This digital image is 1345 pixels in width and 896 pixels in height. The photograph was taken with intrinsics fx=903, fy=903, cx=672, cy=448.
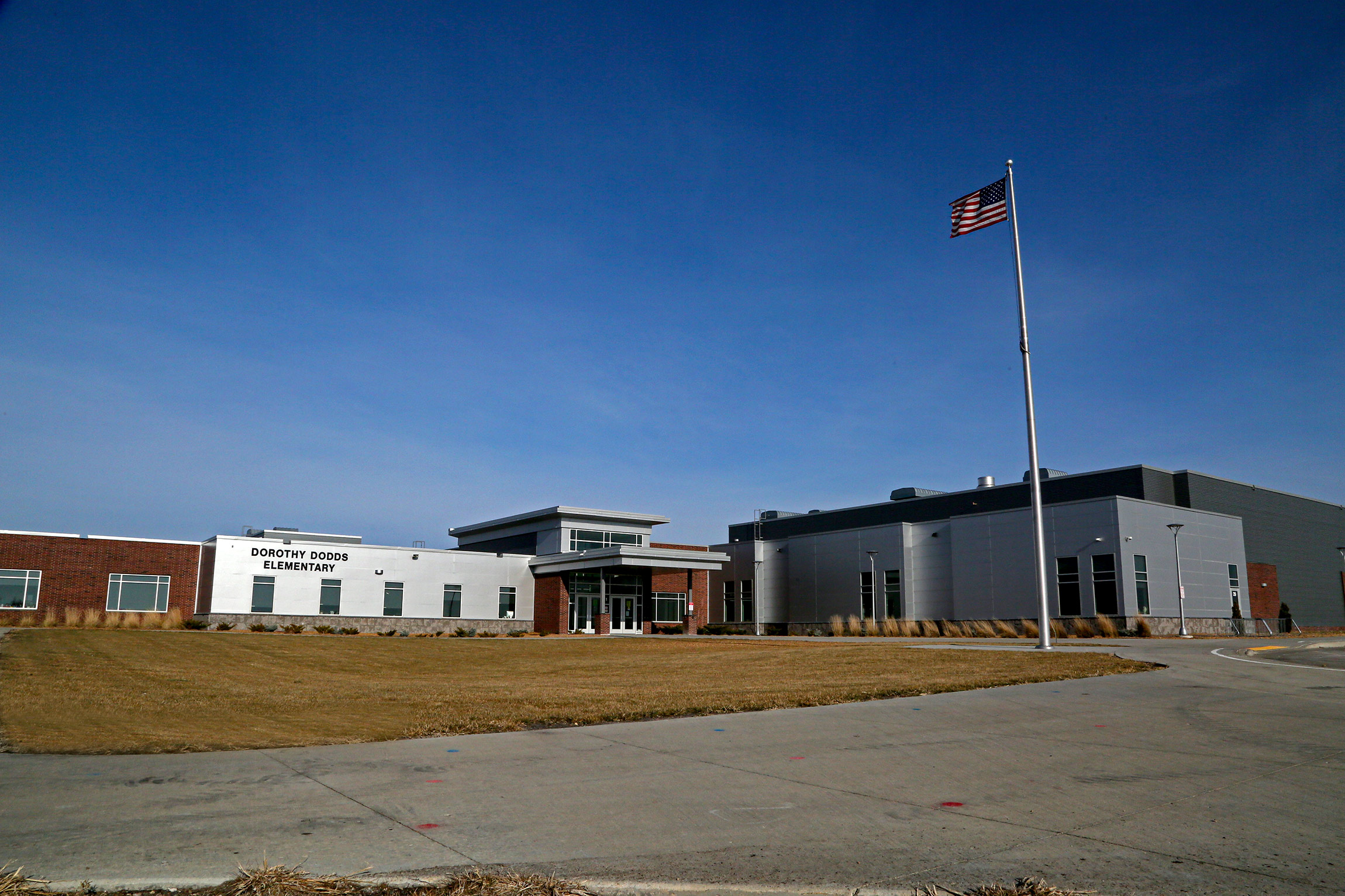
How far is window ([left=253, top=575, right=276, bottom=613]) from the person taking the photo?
4450cm

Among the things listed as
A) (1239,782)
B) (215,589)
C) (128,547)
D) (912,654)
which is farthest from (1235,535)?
(128,547)

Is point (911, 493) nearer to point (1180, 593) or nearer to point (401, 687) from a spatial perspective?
point (1180, 593)

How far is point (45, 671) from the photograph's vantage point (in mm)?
15031

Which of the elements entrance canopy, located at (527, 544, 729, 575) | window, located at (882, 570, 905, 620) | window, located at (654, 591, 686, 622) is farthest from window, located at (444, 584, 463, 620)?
window, located at (882, 570, 905, 620)

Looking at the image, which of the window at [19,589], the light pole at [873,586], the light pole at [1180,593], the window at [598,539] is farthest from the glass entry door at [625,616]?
the window at [19,589]

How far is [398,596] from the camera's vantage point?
48.3 m

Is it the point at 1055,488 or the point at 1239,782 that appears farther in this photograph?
the point at 1055,488

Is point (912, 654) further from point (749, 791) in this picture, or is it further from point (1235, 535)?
point (1235, 535)

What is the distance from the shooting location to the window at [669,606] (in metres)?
55.3

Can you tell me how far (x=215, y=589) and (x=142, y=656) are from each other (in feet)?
81.2

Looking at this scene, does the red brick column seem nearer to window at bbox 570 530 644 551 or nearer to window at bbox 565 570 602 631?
window at bbox 565 570 602 631

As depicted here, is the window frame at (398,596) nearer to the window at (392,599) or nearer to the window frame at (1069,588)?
the window at (392,599)

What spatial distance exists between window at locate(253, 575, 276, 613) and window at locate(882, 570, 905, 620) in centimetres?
3198

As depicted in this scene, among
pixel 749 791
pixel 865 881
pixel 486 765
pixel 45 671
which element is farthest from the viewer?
pixel 45 671
